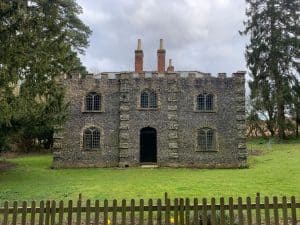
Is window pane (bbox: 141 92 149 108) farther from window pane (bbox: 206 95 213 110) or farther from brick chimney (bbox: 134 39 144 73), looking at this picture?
window pane (bbox: 206 95 213 110)

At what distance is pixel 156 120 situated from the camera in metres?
35.8

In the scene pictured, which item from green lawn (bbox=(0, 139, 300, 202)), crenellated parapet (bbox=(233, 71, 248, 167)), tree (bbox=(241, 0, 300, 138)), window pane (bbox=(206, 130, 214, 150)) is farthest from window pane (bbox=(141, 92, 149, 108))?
tree (bbox=(241, 0, 300, 138))

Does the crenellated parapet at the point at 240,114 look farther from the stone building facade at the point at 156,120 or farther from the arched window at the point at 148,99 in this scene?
the arched window at the point at 148,99

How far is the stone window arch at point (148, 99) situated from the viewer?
36.0m

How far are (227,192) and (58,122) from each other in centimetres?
1211

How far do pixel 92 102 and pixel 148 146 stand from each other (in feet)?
19.4

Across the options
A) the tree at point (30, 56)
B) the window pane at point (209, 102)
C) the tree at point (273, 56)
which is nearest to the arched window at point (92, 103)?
the window pane at point (209, 102)

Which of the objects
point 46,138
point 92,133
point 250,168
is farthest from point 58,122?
point 46,138

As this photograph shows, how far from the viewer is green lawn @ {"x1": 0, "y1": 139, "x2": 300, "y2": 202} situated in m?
20.6

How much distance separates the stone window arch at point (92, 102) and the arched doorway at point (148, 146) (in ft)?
14.3

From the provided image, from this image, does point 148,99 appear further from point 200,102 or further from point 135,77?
point 200,102

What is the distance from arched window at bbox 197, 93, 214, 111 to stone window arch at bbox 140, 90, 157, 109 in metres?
3.63

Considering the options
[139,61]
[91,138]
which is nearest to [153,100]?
[139,61]

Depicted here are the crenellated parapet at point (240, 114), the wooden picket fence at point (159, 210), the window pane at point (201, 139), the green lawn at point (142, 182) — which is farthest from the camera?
the window pane at point (201, 139)
